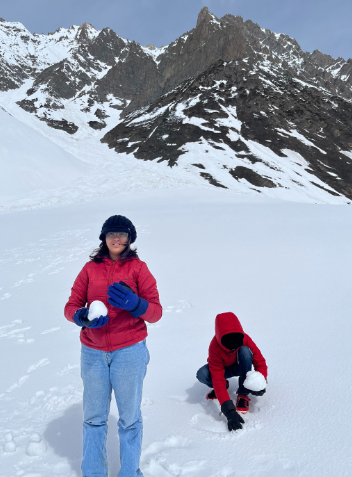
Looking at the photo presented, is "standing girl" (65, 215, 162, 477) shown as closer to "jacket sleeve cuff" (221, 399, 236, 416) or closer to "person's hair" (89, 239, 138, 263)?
"person's hair" (89, 239, 138, 263)

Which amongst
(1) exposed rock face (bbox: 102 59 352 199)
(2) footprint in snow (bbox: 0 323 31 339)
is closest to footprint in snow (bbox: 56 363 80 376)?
(2) footprint in snow (bbox: 0 323 31 339)

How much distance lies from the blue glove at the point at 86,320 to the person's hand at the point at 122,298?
12 centimetres

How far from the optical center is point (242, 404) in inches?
123

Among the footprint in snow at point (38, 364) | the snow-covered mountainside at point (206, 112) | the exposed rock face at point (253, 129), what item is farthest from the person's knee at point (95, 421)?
the exposed rock face at point (253, 129)

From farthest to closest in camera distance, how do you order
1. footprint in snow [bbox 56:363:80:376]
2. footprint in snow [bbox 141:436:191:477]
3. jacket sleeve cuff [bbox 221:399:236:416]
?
1. footprint in snow [bbox 56:363:80:376]
2. jacket sleeve cuff [bbox 221:399:236:416]
3. footprint in snow [bbox 141:436:191:477]

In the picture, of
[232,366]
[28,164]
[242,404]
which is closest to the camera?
[242,404]

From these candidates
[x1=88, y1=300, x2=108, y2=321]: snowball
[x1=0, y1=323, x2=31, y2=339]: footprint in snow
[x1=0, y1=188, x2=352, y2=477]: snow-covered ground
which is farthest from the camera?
[x1=0, y1=323, x2=31, y2=339]: footprint in snow

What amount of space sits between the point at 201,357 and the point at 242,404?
1.11 metres

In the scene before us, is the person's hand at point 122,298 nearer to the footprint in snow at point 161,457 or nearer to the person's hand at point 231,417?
the footprint in snow at point 161,457

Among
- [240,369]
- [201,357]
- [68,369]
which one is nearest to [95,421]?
[240,369]

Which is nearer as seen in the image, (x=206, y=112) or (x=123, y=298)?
(x=123, y=298)

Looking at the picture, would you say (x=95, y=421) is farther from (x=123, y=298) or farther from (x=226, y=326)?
(x=226, y=326)

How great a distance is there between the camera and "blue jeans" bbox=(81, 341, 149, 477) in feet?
7.81

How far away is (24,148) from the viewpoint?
28.5 m
